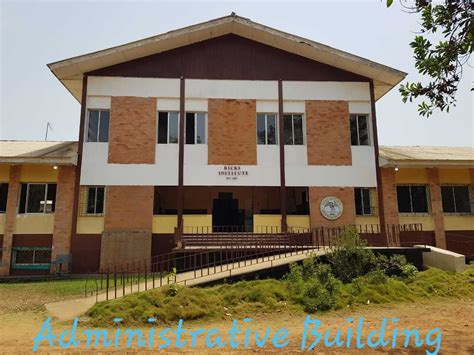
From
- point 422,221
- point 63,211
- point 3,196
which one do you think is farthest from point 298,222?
point 3,196

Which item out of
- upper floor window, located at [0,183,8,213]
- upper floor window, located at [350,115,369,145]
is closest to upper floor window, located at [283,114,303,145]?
upper floor window, located at [350,115,369,145]

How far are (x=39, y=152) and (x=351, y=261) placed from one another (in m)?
13.9

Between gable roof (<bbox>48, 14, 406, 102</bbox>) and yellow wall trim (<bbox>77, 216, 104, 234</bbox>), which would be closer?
yellow wall trim (<bbox>77, 216, 104, 234</bbox>)

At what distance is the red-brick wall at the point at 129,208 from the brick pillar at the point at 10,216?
12.9 feet

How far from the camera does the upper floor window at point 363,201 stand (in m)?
17.7

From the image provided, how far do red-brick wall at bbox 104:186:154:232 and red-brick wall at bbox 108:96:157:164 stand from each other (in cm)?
131

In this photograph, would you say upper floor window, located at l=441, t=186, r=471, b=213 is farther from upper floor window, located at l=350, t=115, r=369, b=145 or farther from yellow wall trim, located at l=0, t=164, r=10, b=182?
yellow wall trim, located at l=0, t=164, r=10, b=182

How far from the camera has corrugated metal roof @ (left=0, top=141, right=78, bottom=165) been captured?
15.6 m

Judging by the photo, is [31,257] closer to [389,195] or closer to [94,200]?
[94,200]

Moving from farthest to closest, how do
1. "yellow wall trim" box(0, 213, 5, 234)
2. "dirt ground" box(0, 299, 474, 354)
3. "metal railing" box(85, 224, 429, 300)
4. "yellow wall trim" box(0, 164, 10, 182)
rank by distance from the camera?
1. "yellow wall trim" box(0, 164, 10, 182)
2. "yellow wall trim" box(0, 213, 5, 234)
3. "metal railing" box(85, 224, 429, 300)
4. "dirt ground" box(0, 299, 474, 354)

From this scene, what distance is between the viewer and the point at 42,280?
1446 centimetres

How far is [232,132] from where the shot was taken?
17.5 meters

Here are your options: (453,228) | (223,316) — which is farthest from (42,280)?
(453,228)

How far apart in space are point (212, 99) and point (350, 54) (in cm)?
680
